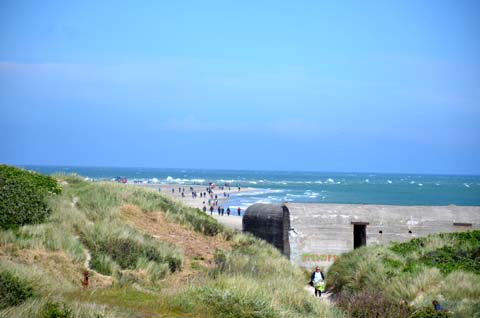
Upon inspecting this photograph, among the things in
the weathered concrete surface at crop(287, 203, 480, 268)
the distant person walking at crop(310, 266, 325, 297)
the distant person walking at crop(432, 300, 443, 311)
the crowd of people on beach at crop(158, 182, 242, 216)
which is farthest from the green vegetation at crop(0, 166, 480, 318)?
the crowd of people on beach at crop(158, 182, 242, 216)

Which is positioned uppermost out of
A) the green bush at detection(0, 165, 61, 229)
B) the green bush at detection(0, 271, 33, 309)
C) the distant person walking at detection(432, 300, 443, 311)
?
the green bush at detection(0, 165, 61, 229)

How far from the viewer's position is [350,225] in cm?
2494

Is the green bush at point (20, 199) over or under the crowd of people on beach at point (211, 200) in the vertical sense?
over

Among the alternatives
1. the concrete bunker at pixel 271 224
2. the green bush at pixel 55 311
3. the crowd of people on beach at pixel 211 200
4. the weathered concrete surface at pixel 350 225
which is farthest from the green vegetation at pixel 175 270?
the crowd of people on beach at pixel 211 200

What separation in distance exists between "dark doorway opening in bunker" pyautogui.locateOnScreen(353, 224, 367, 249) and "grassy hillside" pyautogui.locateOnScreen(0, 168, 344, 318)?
4865 millimetres

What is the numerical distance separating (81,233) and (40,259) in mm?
3074

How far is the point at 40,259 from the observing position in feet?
46.7

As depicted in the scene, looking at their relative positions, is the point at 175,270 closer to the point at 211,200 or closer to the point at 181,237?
the point at 181,237

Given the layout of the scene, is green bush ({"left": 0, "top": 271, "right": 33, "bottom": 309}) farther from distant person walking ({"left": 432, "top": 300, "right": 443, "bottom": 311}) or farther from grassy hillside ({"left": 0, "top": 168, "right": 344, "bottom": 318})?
distant person walking ({"left": 432, "top": 300, "right": 443, "bottom": 311})

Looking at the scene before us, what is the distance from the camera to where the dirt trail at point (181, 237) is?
60.3 feet

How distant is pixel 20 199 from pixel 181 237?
512 centimetres

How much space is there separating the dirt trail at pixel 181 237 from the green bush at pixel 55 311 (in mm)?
9455

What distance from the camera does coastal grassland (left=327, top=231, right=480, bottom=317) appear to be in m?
15.5

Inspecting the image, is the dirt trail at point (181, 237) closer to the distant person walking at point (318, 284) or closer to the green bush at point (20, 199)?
the green bush at point (20, 199)
